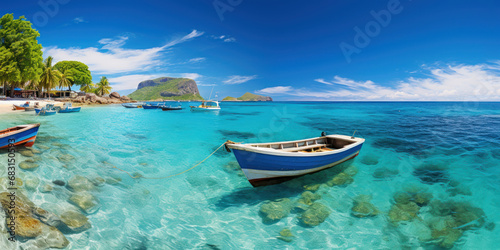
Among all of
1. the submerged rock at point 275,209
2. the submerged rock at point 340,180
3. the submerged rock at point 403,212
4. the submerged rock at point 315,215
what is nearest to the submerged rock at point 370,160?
the submerged rock at point 340,180

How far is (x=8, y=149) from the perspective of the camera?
41.4 feet

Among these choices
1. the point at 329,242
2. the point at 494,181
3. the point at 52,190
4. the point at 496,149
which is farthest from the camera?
the point at 496,149

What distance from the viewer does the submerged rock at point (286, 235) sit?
664 cm

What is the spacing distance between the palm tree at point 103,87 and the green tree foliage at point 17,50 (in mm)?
62277

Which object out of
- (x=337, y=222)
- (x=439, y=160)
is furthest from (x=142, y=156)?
(x=439, y=160)

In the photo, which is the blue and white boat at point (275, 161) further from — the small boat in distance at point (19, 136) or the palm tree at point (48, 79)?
the palm tree at point (48, 79)

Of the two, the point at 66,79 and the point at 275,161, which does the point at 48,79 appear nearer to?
the point at 66,79

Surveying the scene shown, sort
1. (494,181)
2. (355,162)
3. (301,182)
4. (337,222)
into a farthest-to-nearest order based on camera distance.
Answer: (355,162), (494,181), (301,182), (337,222)

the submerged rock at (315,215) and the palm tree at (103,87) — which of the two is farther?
the palm tree at (103,87)

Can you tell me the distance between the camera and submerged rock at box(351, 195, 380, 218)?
319 inches

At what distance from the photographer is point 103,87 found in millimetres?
104188

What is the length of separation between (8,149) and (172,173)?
33.0ft

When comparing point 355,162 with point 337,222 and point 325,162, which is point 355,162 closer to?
point 325,162

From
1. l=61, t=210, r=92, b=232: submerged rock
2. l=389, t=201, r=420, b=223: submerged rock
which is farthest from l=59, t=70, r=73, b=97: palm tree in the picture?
l=389, t=201, r=420, b=223: submerged rock
